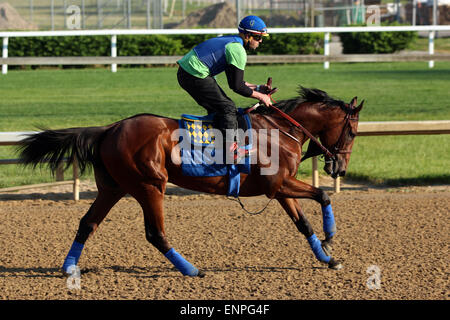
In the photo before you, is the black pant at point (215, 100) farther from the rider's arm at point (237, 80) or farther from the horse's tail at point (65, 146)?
the horse's tail at point (65, 146)

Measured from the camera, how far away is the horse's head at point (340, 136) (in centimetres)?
582

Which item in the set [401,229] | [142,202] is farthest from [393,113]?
[142,202]

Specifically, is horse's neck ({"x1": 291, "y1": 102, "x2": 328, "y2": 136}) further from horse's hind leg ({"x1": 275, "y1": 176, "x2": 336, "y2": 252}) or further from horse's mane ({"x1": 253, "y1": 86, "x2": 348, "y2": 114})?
horse's hind leg ({"x1": 275, "y1": 176, "x2": 336, "y2": 252})

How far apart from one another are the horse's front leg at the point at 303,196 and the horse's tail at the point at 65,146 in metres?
1.44

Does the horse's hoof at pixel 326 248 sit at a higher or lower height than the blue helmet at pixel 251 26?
lower

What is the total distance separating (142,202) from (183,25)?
3220cm

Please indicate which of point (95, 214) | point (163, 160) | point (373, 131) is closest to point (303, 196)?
point (163, 160)

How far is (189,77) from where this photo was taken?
5465mm

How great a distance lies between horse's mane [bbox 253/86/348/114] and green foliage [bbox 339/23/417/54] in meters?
17.7

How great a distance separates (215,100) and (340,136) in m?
1.12

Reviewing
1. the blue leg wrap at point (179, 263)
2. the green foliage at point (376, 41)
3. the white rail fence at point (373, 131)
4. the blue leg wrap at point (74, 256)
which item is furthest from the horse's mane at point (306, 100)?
the green foliage at point (376, 41)

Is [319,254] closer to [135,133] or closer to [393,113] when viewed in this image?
[135,133]

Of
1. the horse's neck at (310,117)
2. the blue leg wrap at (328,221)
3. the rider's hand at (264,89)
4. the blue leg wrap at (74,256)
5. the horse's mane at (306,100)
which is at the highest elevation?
the rider's hand at (264,89)

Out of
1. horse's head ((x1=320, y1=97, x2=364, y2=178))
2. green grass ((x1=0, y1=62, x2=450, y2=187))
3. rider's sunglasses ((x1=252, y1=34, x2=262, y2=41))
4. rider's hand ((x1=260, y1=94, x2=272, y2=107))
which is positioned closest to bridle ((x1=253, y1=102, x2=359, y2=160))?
horse's head ((x1=320, y1=97, x2=364, y2=178))
